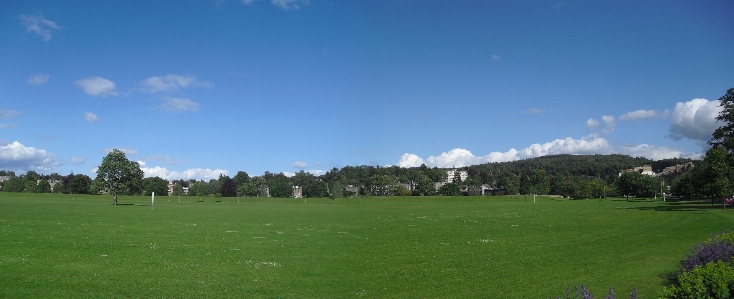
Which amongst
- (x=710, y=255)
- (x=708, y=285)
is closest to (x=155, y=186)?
(x=710, y=255)

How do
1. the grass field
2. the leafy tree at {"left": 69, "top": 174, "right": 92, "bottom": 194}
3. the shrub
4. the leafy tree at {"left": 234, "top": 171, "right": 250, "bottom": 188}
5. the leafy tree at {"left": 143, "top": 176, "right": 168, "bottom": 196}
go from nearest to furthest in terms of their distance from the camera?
the shrub < the grass field < the leafy tree at {"left": 69, "top": 174, "right": 92, "bottom": 194} < the leafy tree at {"left": 143, "top": 176, "right": 168, "bottom": 196} < the leafy tree at {"left": 234, "top": 171, "right": 250, "bottom": 188}

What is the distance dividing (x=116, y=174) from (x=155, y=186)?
218ft

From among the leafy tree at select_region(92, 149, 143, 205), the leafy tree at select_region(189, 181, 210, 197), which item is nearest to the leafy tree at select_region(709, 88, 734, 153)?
the leafy tree at select_region(92, 149, 143, 205)

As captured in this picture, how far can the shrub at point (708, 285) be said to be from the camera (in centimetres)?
672

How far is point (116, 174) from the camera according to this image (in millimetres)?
59250

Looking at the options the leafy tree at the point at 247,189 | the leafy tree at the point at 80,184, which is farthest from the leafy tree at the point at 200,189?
the leafy tree at the point at 80,184

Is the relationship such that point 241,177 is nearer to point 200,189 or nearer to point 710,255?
point 200,189

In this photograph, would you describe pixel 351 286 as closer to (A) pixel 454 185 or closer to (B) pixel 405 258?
(B) pixel 405 258

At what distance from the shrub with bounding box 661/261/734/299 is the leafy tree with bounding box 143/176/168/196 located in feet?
407

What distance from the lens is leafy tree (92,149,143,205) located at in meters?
58.1

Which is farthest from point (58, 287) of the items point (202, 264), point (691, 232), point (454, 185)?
point (454, 185)

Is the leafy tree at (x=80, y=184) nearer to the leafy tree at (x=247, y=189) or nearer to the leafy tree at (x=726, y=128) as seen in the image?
Answer: the leafy tree at (x=247, y=189)

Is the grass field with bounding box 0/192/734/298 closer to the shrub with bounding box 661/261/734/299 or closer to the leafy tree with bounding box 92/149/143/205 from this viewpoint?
the shrub with bounding box 661/261/734/299

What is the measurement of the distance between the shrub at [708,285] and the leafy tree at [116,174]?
202 ft
